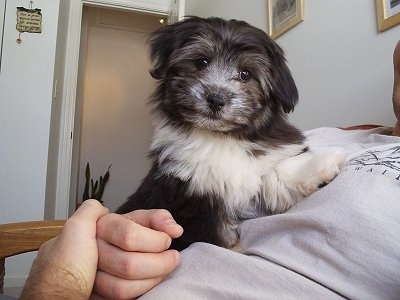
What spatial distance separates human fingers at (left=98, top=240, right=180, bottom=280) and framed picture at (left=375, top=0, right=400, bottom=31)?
1.49 m

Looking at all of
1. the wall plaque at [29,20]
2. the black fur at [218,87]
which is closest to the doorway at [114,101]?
the wall plaque at [29,20]

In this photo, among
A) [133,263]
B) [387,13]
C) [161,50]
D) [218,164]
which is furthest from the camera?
[387,13]

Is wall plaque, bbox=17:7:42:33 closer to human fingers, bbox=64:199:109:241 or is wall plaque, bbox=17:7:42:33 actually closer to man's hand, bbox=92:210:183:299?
human fingers, bbox=64:199:109:241

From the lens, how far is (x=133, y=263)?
0.71 m

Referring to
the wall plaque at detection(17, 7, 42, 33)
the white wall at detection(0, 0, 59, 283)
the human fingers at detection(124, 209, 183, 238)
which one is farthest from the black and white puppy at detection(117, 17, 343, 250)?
the wall plaque at detection(17, 7, 42, 33)

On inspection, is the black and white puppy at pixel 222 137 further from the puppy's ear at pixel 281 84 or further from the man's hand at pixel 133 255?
the man's hand at pixel 133 255

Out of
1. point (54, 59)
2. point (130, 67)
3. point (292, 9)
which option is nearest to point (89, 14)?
point (130, 67)

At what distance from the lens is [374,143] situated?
3.72 feet

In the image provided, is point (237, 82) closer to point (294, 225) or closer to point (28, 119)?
point (294, 225)

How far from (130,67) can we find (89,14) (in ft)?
3.47

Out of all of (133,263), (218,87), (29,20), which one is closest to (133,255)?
(133,263)

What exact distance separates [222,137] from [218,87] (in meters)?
0.15

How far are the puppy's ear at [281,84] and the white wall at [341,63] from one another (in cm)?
75

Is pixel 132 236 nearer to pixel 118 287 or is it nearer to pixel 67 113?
pixel 118 287
